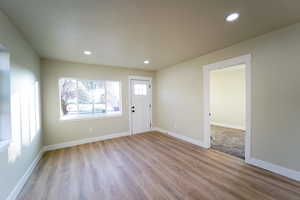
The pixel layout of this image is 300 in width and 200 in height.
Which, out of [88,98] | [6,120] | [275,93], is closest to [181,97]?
[275,93]

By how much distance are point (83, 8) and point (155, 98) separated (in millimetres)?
4071

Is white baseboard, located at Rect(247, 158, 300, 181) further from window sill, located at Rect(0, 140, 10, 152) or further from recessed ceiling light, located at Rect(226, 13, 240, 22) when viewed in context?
window sill, located at Rect(0, 140, 10, 152)

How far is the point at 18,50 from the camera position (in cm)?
201

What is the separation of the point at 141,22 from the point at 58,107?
3288mm

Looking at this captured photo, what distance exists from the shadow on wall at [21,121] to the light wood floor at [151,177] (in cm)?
65

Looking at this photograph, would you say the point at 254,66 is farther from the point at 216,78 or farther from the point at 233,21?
the point at 216,78

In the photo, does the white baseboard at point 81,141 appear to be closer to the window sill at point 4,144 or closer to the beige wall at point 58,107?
the beige wall at point 58,107

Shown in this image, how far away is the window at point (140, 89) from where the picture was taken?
15.9 feet

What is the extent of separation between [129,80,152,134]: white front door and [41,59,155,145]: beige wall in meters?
0.31

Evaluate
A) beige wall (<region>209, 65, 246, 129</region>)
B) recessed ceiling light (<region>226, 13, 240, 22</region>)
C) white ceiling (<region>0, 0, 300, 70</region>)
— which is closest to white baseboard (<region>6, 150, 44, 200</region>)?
white ceiling (<region>0, 0, 300, 70</region>)

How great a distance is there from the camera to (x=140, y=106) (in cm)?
495

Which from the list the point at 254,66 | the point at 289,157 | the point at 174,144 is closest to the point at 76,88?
the point at 174,144

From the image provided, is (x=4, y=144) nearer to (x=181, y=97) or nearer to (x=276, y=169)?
(x=181, y=97)

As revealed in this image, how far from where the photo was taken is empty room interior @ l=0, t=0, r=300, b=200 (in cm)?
167
